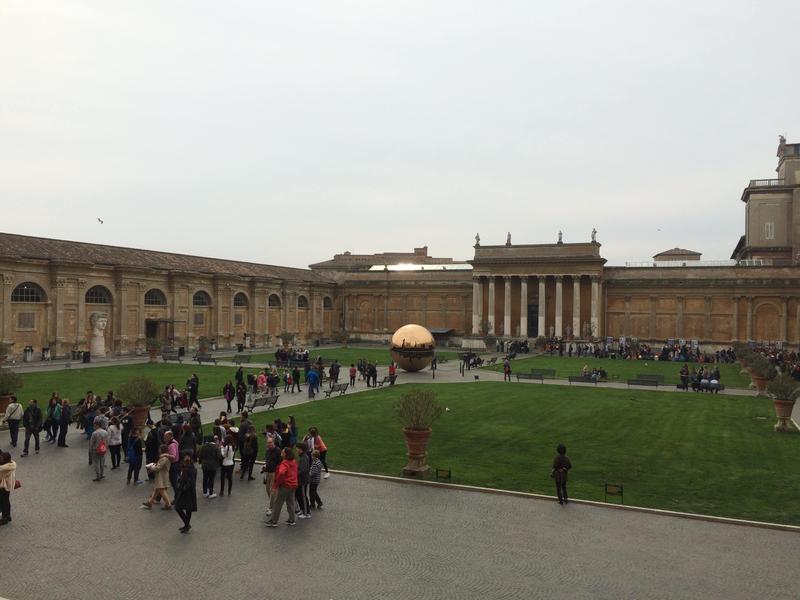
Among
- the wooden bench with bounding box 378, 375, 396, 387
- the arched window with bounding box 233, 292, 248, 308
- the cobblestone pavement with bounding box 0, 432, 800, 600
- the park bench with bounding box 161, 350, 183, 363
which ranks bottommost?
the cobblestone pavement with bounding box 0, 432, 800, 600

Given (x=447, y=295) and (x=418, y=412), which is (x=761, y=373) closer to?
(x=418, y=412)

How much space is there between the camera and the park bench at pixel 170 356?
47509mm

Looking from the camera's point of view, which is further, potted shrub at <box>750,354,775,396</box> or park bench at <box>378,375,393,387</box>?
park bench at <box>378,375,393,387</box>

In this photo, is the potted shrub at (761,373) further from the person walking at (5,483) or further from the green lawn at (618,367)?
the person walking at (5,483)

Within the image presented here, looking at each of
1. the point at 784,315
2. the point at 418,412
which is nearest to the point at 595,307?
the point at 784,315

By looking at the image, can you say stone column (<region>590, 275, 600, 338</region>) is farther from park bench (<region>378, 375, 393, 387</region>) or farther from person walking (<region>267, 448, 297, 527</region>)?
person walking (<region>267, 448, 297, 527</region>)

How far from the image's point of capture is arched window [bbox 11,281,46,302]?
44000 mm

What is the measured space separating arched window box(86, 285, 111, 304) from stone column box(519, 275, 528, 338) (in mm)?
40286

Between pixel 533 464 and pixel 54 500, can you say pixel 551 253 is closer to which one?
pixel 533 464

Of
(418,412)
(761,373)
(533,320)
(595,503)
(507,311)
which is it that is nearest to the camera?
(595,503)

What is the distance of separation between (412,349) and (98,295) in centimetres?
2659

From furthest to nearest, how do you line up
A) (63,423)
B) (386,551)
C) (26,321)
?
(26,321) → (63,423) → (386,551)

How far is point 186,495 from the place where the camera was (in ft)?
39.1

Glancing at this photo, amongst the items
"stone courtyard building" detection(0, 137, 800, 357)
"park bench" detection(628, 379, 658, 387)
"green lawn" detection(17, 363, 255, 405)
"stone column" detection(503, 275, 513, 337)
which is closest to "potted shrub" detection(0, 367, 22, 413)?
"green lawn" detection(17, 363, 255, 405)
